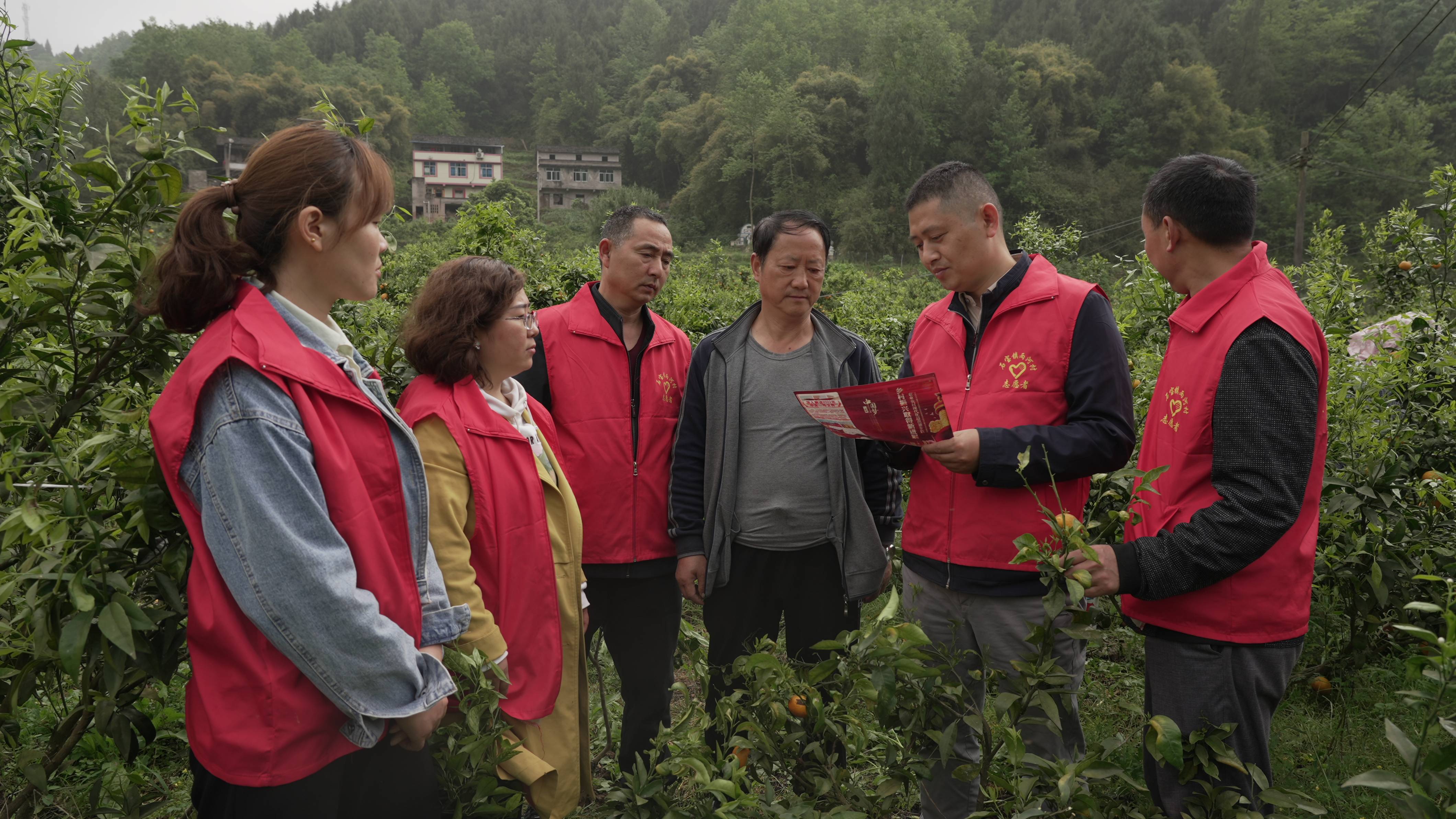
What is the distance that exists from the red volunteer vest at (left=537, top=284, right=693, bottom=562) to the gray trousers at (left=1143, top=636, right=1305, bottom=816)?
157cm

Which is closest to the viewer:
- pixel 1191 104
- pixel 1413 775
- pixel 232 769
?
pixel 1413 775

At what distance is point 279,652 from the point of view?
4.55 feet

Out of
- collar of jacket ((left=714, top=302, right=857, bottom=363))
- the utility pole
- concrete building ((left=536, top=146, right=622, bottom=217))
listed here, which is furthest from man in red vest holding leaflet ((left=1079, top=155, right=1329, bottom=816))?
concrete building ((left=536, top=146, right=622, bottom=217))

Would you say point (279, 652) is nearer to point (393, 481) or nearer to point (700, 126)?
point (393, 481)

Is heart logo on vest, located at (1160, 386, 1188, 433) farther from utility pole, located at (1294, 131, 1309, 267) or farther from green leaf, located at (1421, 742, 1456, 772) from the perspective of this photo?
utility pole, located at (1294, 131, 1309, 267)

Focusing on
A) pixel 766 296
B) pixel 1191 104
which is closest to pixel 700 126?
pixel 1191 104

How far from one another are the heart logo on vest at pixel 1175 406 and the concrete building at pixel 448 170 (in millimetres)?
61534

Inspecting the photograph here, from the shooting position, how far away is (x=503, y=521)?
201cm

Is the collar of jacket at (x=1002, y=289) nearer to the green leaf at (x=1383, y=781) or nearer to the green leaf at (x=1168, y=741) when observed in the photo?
the green leaf at (x=1168, y=741)

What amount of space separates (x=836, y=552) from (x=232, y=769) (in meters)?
1.76

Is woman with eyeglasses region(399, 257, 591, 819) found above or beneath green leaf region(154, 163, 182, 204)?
beneath

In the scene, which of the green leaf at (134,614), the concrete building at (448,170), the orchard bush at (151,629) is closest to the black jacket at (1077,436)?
the orchard bush at (151,629)

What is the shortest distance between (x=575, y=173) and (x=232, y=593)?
221ft

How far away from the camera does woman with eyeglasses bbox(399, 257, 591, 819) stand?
6.31 feet
